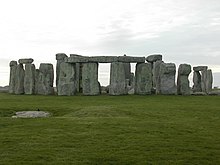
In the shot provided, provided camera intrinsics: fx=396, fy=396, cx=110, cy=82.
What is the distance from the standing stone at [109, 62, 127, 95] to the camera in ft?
106

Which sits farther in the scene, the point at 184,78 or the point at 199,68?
the point at 199,68

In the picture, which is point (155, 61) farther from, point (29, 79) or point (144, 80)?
point (29, 79)

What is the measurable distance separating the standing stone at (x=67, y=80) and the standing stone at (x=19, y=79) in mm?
4077

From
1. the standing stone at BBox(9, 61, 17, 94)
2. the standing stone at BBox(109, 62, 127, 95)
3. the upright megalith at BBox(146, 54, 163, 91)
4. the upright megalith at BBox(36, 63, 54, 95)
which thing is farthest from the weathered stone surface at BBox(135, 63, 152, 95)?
the standing stone at BBox(9, 61, 17, 94)

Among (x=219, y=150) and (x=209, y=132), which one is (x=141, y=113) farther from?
(x=219, y=150)

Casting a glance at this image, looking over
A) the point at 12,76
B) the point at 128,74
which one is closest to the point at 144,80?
the point at 128,74

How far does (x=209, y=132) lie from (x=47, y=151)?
638 cm

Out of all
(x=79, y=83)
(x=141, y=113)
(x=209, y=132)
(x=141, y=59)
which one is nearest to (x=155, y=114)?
(x=141, y=113)

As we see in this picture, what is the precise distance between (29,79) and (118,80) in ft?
26.6

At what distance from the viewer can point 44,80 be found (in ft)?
113

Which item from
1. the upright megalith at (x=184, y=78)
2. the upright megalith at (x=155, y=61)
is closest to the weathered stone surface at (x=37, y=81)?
the upright megalith at (x=155, y=61)

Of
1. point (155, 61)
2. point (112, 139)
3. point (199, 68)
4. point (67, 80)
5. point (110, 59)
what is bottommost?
point (112, 139)

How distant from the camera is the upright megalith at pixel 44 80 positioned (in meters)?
34.3

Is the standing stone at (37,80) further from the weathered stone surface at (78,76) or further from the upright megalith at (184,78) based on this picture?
the upright megalith at (184,78)
